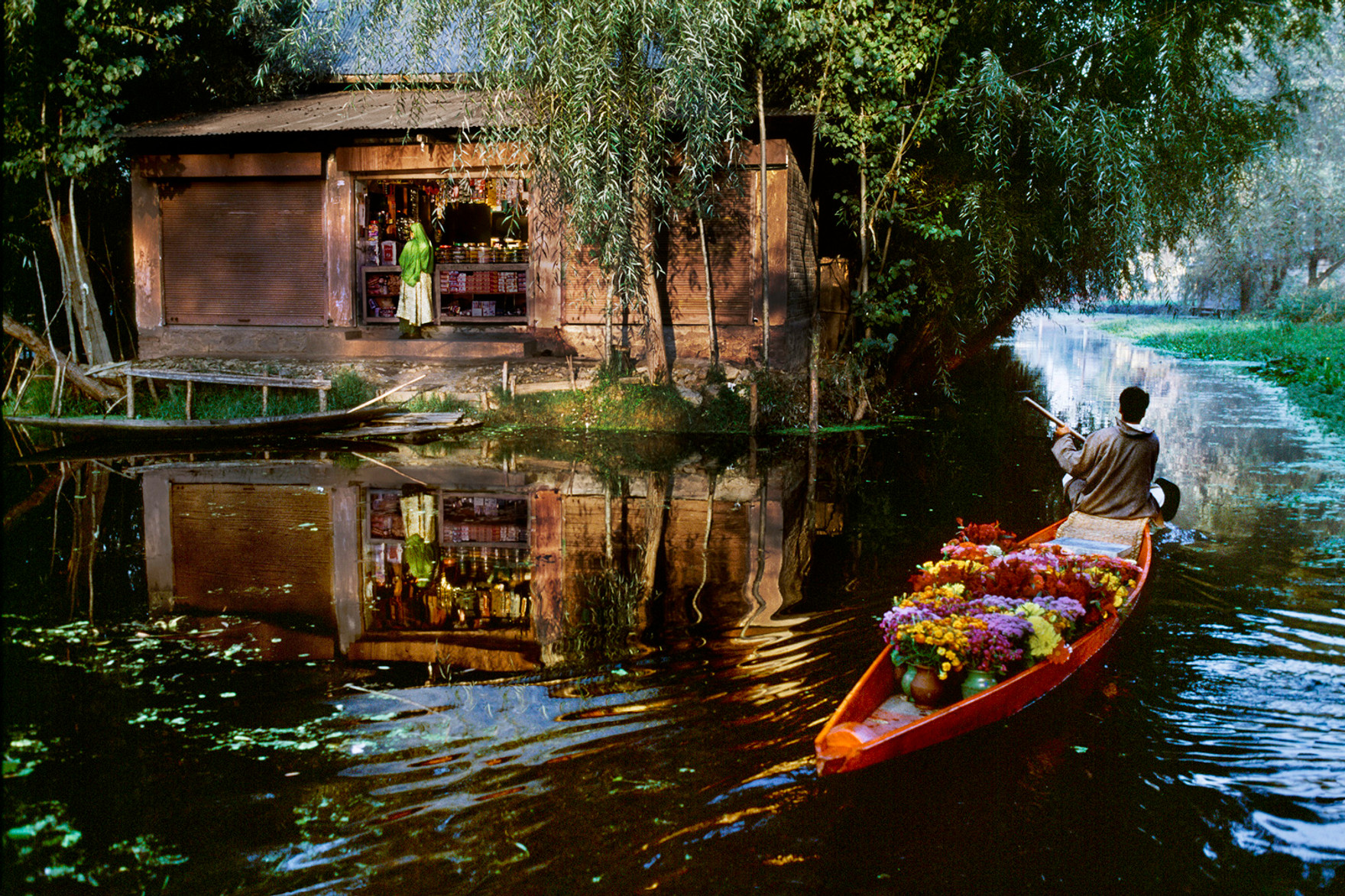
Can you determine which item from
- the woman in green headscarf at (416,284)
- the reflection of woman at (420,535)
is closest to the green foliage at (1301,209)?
the woman in green headscarf at (416,284)

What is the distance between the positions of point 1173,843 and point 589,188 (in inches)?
419

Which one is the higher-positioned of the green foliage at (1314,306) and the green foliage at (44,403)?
the green foliage at (1314,306)

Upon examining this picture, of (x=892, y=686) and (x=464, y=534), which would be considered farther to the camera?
(x=464, y=534)

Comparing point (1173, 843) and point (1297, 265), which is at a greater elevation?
point (1297, 265)

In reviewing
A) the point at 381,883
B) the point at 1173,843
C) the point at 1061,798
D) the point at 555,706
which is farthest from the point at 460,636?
the point at 1173,843

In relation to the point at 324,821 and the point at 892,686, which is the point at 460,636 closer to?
the point at 324,821

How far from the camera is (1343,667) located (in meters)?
6.20

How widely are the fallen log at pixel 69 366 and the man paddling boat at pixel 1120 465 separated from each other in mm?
14634

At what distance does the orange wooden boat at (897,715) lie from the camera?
4527mm

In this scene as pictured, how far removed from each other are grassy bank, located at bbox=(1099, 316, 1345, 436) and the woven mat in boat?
11091mm

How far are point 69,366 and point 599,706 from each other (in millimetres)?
14240

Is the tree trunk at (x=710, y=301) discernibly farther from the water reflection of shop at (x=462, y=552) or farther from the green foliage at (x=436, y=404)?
the green foliage at (x=436, y=404)

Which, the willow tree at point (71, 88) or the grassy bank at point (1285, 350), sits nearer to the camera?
the willow tree at point (71, 88)

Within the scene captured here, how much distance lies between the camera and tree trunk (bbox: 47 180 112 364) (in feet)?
55.2
